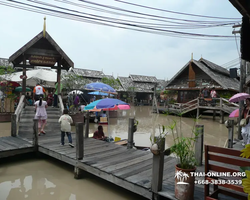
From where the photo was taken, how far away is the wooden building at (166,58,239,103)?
2014cm

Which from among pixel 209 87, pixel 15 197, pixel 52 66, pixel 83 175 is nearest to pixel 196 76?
pixel 209 87

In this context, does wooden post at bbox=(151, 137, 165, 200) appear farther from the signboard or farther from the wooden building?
the wooden building

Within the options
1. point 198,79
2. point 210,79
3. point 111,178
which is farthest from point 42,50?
point 198,79

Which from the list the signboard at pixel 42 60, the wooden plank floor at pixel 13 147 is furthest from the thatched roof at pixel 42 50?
the wooden plank floor at pixel 13 147

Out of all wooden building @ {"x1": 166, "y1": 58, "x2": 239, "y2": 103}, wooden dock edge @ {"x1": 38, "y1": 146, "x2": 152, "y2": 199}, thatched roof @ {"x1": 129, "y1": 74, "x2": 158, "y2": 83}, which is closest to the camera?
wooden dock edge @ {"x1": 38, "y1": 146, "x2": 152, "y2": 199}

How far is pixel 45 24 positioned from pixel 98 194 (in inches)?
312

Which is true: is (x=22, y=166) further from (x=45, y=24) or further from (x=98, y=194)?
(x=45, y=24)

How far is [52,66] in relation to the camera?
10164 mm

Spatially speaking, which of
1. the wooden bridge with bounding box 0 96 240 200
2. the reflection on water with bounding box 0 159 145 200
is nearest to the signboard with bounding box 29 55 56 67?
the wooden bridge with bounding box 0 96 240 200

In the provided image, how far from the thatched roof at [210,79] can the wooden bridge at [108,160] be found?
16142 mm

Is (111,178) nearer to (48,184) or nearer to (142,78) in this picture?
(48,184)

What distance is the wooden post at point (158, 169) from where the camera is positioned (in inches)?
126

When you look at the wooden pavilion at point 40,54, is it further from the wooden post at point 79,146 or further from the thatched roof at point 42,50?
the wooden post at point 79,146

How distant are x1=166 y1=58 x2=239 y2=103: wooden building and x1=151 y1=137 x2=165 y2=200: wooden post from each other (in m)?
18.1
